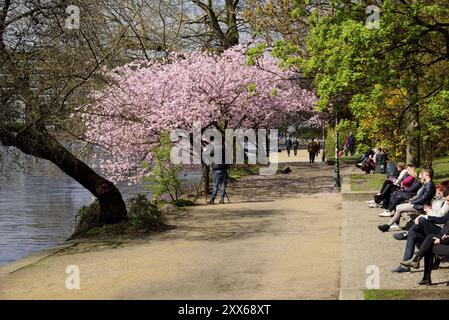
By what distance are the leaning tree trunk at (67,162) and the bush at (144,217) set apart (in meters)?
0.47

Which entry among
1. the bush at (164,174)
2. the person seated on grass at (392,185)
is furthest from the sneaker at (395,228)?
the bush at (164,174)

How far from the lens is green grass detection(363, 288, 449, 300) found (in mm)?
9766

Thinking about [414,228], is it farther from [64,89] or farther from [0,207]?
[0,207]

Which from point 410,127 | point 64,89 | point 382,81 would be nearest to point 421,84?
point 410,127

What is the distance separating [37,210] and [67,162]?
13.4 metres

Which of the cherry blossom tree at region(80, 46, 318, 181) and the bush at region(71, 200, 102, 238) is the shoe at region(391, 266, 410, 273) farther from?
the cherry blossom tree at region(80, 46, 318, 181)

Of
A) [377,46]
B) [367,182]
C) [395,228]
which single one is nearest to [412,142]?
[367,182]

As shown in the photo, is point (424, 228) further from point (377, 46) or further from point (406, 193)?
point (377, 46)

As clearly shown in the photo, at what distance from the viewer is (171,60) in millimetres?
34719

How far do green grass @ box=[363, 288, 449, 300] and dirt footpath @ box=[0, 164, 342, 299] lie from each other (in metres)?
0.74

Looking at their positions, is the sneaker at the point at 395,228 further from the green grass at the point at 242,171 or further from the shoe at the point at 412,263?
the green grass at the point at 242,171

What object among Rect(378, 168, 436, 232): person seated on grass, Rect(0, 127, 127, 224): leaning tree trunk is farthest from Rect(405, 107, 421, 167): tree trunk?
Rect(0, 127, 127, 224): leaning tree trunk

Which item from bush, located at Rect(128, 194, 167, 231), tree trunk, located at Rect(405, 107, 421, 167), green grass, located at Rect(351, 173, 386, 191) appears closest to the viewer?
bush, located at Rect(128, 194, 167, 231)

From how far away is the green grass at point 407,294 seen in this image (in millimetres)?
9766
